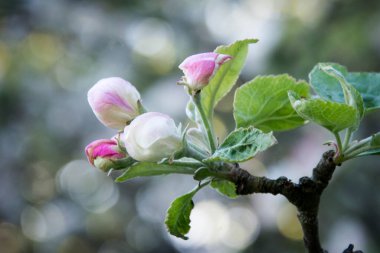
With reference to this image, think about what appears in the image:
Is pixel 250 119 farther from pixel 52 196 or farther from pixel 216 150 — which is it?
pixel 52 196

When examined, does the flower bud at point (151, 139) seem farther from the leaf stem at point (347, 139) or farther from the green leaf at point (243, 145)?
the leaf stem at point (347, 139)

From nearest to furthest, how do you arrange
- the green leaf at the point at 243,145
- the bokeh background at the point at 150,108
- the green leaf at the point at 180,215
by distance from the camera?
the green leaf at the point at 243,145 → the green leaf at the point at 180,215 → the bokeh background at the point at 150,108

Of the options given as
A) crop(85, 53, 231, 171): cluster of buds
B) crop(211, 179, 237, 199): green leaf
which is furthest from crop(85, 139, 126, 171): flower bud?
crop(211, 179, 237, 199): green leaf

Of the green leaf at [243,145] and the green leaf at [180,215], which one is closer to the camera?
the green leaf at [243,145]

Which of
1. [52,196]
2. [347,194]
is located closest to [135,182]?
[52,196]

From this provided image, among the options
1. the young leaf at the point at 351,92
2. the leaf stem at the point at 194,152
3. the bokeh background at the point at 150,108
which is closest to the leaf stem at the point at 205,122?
the leaf stem at the point at 194,152

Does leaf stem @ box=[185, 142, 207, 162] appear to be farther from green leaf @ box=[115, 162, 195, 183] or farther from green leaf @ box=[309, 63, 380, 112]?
green leaf @ box=[309, 63, 380, 112]

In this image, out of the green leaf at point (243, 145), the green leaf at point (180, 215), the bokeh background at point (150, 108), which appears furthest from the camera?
the bokeh background at point (150, 108)
